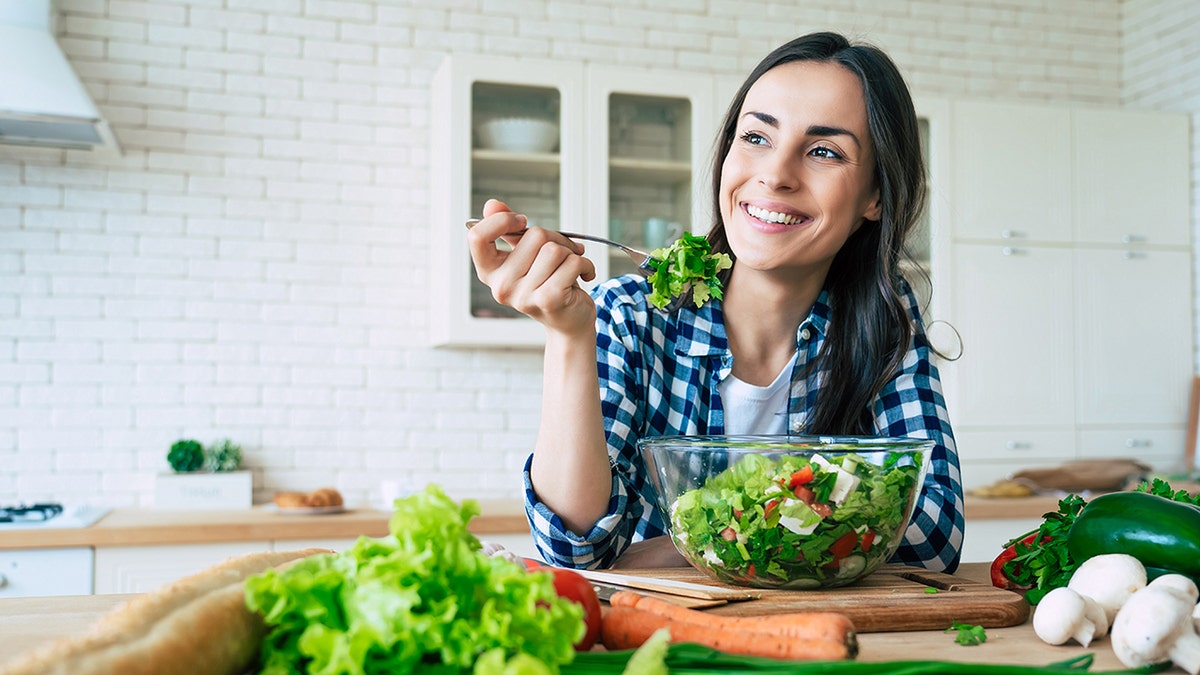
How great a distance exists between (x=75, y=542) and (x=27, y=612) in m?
Result: 1.80

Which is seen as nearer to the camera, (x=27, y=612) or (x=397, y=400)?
(x=27, y=612)

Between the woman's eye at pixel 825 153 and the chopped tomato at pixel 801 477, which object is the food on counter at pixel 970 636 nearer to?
the chopped tomato at pixel 801 477

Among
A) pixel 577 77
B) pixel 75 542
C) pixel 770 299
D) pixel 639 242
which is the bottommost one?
pixel 75 542

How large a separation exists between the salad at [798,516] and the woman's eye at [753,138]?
2.21ft

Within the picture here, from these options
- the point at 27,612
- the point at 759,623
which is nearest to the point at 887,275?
the point at 759,623

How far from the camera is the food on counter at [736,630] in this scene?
0.85 m

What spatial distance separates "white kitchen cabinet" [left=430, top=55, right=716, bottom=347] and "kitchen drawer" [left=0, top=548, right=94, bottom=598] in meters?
1.19

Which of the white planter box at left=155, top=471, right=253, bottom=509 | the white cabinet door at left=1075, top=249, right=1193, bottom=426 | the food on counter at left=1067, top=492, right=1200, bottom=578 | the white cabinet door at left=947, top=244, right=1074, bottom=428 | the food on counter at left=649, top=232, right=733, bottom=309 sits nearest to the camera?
the food on counter at left=1067, top=492, right=1200, bottom=578

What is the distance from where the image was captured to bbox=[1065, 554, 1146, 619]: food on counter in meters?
1.01

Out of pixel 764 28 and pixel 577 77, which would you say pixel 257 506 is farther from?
pixel 764 28

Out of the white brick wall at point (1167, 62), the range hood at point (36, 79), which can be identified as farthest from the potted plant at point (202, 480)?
the white brick wall at point (1167, 62)

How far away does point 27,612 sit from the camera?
1.11 meters

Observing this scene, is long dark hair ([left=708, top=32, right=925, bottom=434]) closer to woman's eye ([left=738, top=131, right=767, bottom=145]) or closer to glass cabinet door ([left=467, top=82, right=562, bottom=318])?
woman's eye ([left=738, top=131, right=767, bottom=145])

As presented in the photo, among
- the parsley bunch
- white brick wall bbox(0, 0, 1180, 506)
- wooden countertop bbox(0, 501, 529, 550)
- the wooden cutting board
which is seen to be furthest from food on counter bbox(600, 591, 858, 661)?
white brick wall bbox(0, 0, 1180, 506)
